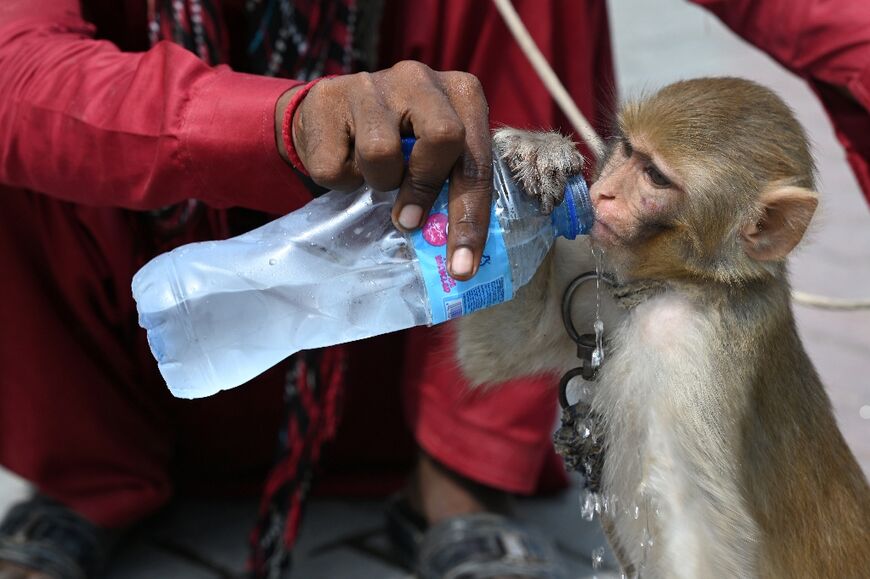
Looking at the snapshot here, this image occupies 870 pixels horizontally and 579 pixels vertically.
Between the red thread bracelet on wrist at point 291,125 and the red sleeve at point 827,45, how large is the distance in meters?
1.07

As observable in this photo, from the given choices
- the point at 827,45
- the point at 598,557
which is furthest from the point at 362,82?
the point at 827,45

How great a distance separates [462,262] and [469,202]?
0.08m

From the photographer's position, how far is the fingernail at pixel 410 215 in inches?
64.7

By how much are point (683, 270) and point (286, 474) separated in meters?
1.08

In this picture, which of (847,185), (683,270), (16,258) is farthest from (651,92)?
(847,185)

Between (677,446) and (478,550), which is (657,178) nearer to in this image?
(677,446)

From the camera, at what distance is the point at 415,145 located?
1.59 meters

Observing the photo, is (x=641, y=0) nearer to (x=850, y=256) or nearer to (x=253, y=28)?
(x=850, y=256)

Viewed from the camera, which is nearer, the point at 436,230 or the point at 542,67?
the point at 436,230

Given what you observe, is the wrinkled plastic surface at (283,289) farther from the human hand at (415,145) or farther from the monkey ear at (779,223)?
the monkey ear at (779,223)

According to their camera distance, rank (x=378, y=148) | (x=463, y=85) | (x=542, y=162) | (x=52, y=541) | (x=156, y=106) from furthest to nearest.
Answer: (x=52, y=541) → (x=156, y=106) → (x=542, y=162) → (x=463, y=85) → (x=378, y=148)

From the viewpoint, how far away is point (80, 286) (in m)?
2.60

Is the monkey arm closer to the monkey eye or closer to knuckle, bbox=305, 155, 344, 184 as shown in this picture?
the monkey eye

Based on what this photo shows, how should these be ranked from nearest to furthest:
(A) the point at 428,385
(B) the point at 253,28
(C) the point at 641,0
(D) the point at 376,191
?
1. (D) the point at 376,191
2. (B) the point at 253,28
3. (A) the point at 428,385
4. (C) the point at 641,0
